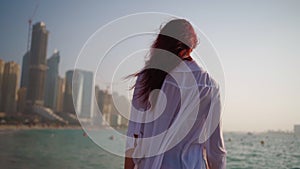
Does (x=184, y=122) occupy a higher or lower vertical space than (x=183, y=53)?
lower

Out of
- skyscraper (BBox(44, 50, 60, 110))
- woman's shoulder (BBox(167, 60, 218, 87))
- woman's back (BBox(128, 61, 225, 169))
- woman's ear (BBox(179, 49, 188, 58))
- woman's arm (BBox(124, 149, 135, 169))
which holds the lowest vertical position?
woman's arm (BBox(124, 149, 135, 169))

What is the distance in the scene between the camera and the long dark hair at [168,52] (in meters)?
1.11

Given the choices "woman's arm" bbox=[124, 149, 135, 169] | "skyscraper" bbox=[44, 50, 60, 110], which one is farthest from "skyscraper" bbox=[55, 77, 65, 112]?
"woman's arm" bbox=[124, 149, 135, 169]

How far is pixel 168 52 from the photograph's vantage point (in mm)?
1116

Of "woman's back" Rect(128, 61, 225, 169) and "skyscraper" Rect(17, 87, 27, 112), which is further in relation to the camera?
"skyscraper" Rect(17, 87, 27, 112)

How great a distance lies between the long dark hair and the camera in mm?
1107

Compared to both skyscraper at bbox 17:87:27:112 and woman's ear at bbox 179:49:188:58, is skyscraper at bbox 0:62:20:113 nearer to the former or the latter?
skyscraper at bbox 17:87:27:112

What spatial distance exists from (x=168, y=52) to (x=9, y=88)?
1572 inches

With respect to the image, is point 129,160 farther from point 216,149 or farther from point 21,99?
point 21,99

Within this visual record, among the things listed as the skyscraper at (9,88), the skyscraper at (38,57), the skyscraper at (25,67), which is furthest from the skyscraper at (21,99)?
the skyscraper at (25,67)

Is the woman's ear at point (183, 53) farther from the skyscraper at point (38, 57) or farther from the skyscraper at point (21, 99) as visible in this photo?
the skyscraper at point (38, 57)

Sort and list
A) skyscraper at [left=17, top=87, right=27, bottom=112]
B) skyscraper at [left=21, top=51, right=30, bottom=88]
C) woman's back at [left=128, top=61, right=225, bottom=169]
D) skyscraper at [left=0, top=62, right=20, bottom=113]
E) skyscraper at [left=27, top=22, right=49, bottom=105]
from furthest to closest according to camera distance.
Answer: skyscraper at [left=21, top=51, right=30, bottom=88] < skyscraper at [left=27, top=22, right=49, bottom=105] < skyscraper at [left=17, top=87, right=27, bottom=112] < skyscraper at [left=0, top=62, right=20, bottom=113] < woman's back at [left=128, top=61, right=225, bottom=169]

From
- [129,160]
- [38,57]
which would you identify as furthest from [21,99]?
[129,160]

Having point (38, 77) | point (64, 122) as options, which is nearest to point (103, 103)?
point (64, 122)
